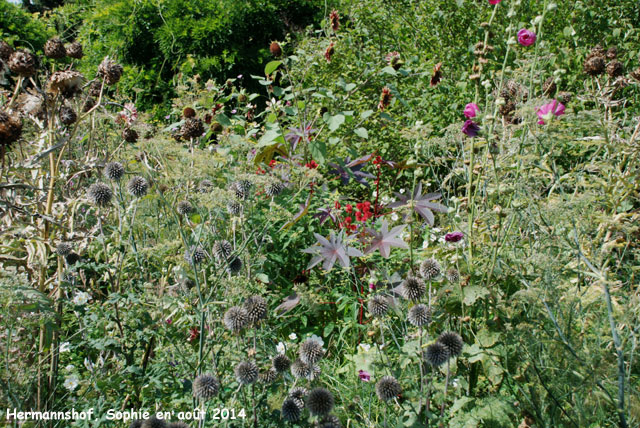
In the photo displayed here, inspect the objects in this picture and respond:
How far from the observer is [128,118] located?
3652 mm

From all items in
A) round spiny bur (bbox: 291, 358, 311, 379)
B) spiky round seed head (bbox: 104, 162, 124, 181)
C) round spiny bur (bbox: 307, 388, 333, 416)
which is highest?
spiky round seed head (bbox: 104, 162, 124, 181)

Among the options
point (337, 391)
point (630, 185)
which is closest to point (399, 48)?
point (630, 185)

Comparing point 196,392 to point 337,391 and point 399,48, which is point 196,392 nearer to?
point 337,391

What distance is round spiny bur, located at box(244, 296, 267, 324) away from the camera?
1.67 metres

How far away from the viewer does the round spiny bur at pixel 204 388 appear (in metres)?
1.48

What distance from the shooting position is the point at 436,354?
148 centimetres

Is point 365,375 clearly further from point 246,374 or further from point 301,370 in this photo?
point 246,374

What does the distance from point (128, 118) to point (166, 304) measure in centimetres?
220

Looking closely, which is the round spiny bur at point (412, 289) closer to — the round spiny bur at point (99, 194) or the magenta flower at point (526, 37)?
the magenta flower at point (526, 37)

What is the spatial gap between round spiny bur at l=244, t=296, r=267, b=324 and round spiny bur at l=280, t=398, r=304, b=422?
30 cm

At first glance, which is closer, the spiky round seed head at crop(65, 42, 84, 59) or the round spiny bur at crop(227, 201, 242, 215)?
the round spiny bur at crop(227, 201, 242, 215)

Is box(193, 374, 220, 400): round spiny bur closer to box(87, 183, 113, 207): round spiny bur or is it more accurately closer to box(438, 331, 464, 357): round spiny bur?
box(438, 331, 464, 357): round spiny bur

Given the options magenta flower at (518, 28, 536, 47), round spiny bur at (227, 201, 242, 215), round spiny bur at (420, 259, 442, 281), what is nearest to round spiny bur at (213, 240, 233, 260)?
round spiny bur at (227, 201, 242, 215)

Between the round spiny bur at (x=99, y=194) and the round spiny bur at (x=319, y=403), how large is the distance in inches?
56.0
